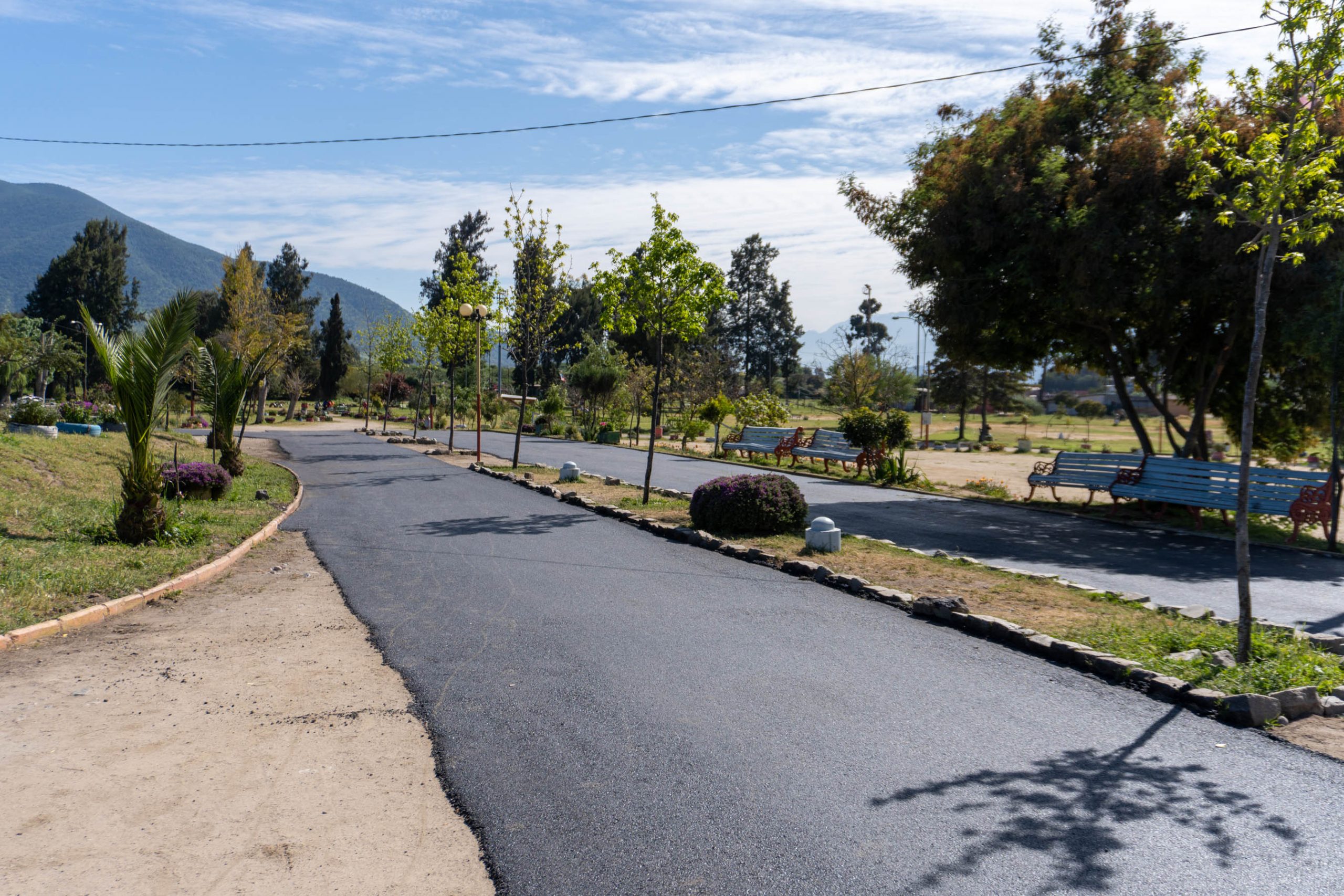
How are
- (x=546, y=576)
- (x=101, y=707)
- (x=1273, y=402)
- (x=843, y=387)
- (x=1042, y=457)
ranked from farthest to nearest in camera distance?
(x=843, y=387)
(x=1042, y=457)
(x=1273, y=402)
(x=546, y=576)
(x=101, y=707)

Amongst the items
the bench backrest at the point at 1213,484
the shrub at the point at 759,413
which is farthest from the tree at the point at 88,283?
the bench backrest at the point at 1213,484

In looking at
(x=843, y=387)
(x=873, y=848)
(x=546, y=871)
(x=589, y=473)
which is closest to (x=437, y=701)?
(x=546, y=871)

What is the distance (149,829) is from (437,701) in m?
1.77

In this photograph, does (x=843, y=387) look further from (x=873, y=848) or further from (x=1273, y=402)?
(x=873, y=848)

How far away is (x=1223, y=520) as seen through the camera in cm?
1305

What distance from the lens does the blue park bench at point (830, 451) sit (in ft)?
71.5

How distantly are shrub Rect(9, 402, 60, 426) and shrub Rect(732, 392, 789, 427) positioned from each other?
72.3 ft

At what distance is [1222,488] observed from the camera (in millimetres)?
12906

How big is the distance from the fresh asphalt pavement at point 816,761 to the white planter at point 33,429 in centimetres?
1384

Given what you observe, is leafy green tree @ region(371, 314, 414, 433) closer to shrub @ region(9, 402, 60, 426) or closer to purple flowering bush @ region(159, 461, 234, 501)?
shrub @ region(9, 402, 60, 426)

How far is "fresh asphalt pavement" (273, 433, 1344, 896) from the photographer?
342cm

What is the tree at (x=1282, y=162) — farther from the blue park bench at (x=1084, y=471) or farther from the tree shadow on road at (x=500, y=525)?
the blue park bench at (x=1084, y=471)

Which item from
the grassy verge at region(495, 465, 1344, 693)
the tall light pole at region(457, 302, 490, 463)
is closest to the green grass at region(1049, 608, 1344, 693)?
the grassy verge at region(495, 465, 1344, 693)

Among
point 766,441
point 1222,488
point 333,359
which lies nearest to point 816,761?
point 1222,488
